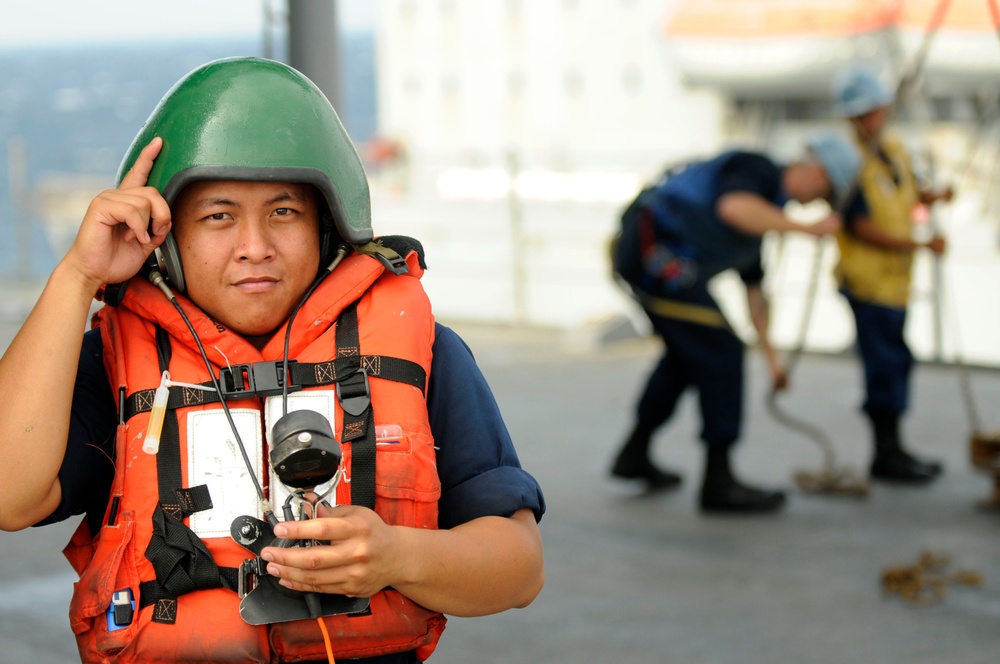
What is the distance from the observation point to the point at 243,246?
67.1 inches

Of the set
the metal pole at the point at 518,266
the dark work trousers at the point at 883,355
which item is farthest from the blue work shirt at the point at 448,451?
the metal pole at the point at 518,266

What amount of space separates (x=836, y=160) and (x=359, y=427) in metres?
4.27

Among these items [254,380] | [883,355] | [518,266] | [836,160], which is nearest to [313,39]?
[254,380]

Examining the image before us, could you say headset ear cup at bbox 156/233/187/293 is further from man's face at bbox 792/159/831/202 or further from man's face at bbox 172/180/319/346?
man's face at bbox 792/159/831/202

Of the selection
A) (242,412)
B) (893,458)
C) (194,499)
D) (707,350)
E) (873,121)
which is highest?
(873,121)

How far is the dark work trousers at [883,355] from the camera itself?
6047 mm

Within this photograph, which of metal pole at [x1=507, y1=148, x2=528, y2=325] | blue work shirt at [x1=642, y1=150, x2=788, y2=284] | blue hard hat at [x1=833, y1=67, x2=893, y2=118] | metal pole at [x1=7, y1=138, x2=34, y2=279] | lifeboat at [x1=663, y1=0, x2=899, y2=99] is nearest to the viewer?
blue work shirt at [x1=642, y1=150, x2=788, y2=284]

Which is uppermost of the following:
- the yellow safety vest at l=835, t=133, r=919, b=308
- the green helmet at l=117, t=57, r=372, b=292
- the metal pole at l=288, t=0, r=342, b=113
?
the metal pole at l=288, t=0, r=342, b=113

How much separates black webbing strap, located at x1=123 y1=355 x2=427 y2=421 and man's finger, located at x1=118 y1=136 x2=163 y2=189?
293mm

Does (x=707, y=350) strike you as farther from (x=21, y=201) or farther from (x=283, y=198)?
(x=21, y=201)

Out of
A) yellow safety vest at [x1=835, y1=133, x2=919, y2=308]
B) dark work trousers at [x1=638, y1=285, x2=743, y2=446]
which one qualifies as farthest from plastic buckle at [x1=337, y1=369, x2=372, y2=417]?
yellow safety vest at [x1=835, y1=133, x2=919, y2=308]

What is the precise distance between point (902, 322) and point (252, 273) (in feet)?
16.3

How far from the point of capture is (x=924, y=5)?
608 inches

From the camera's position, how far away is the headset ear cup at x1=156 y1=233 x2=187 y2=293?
1.75m
